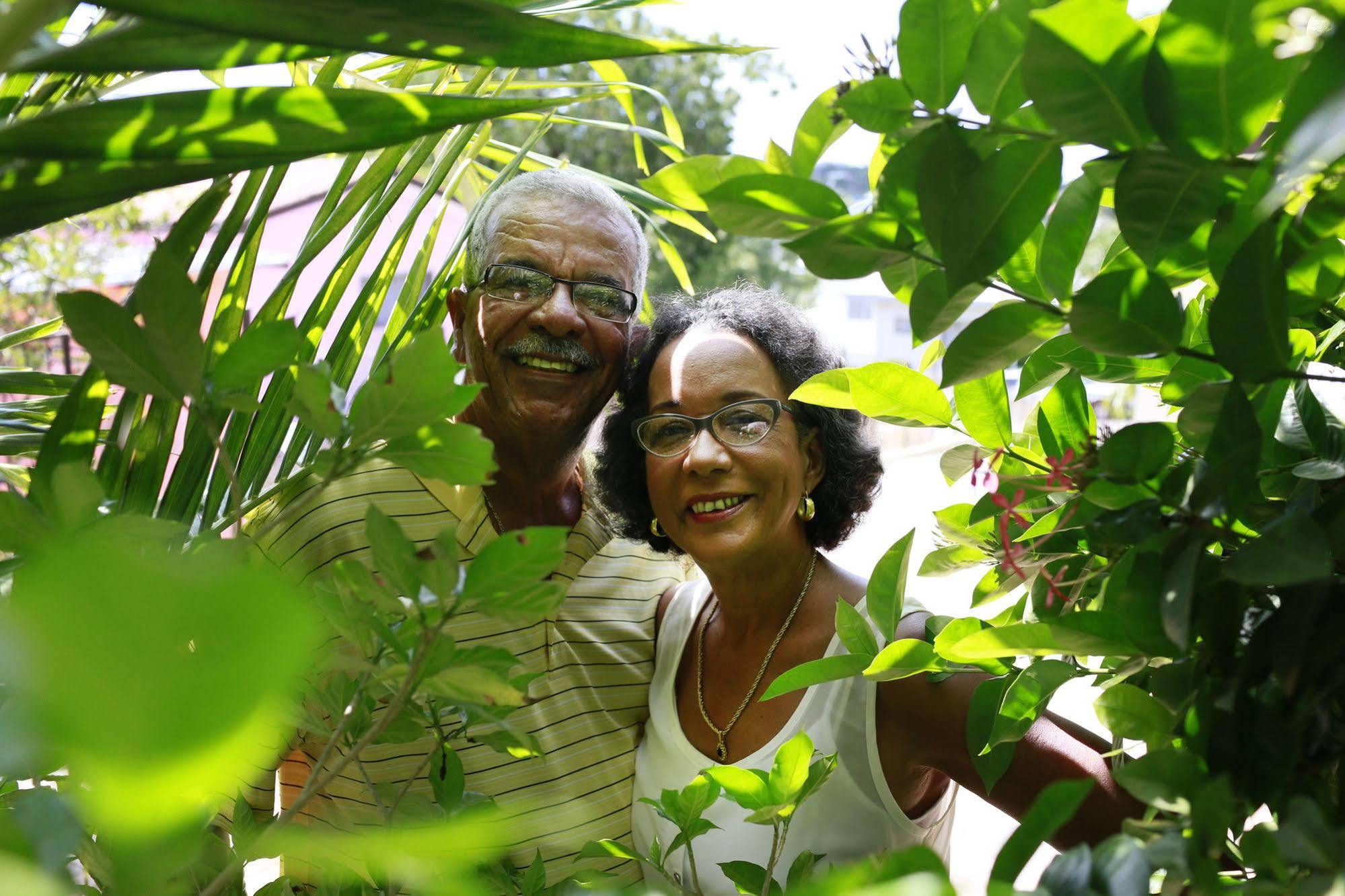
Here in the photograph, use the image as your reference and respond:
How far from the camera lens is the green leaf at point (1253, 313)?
0.49 meters

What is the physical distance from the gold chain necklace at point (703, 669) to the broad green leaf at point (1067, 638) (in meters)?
1.27

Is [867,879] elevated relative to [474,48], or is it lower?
lower

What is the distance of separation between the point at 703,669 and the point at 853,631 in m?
1.18

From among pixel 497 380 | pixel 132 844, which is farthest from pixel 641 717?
pixel 132 844

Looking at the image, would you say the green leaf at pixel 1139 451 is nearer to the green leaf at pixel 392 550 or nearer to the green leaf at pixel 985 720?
the green leaf at pixel 985 720

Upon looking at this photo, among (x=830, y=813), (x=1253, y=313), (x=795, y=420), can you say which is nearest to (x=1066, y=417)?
(x=1253, y=313)

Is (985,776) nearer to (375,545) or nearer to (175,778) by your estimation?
(375,545)

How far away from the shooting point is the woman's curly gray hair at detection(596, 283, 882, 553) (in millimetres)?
1966

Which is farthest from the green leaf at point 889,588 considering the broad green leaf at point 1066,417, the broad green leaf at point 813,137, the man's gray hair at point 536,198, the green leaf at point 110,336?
the man's gray hair at point 536,198

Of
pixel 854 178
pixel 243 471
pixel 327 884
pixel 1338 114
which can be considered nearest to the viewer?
pixel 1338 114

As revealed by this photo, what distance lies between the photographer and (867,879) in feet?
1.22

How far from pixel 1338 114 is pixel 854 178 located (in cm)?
3026

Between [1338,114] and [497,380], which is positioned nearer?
[1338,114]

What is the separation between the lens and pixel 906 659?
750mm
